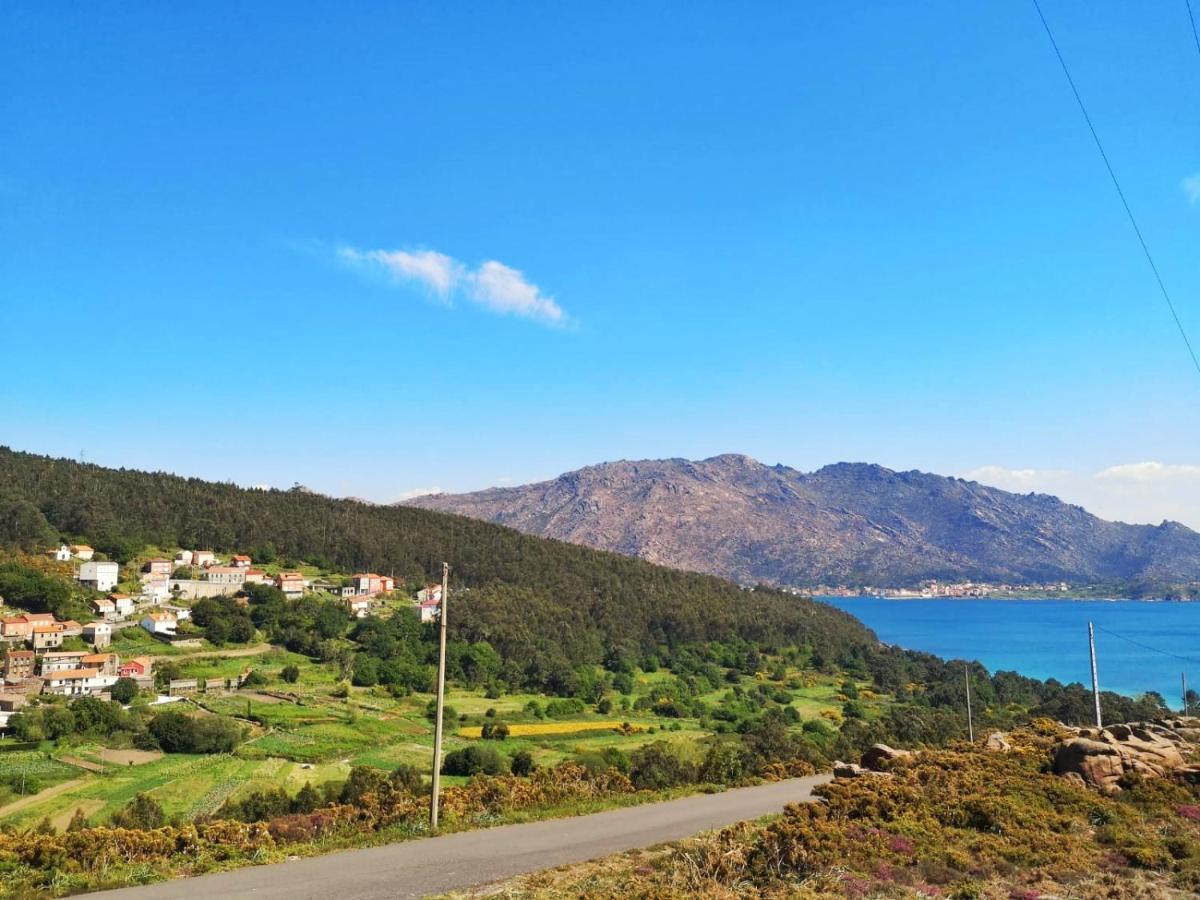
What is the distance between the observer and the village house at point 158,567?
81.4 meters

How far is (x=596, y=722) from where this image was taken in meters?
59.7

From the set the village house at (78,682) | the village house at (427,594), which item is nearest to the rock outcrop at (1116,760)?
the village house at (78,682)

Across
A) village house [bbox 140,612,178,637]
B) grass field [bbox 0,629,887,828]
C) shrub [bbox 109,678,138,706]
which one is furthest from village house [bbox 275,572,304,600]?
shrub [bbox 109,678,138,706]

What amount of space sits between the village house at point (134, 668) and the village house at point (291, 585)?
2475cm

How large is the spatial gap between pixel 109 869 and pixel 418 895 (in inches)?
201

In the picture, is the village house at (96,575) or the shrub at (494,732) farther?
the village house at (96,575)

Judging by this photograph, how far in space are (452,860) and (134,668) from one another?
184 feet

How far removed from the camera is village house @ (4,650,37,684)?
174 feet

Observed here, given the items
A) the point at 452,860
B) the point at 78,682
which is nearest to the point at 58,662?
the point at 78,682

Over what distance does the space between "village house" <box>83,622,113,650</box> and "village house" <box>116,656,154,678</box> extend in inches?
307

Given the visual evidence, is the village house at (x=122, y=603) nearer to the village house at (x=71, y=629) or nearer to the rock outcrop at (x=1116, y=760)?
the village house at (x=71, y=629)

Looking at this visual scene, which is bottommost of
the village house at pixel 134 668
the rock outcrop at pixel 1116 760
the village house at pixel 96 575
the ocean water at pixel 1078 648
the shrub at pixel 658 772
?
the ocean water at pixel 1078 648

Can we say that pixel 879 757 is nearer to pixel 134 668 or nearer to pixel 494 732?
pixel 494 732

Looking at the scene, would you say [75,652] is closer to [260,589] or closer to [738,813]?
[260,589]
